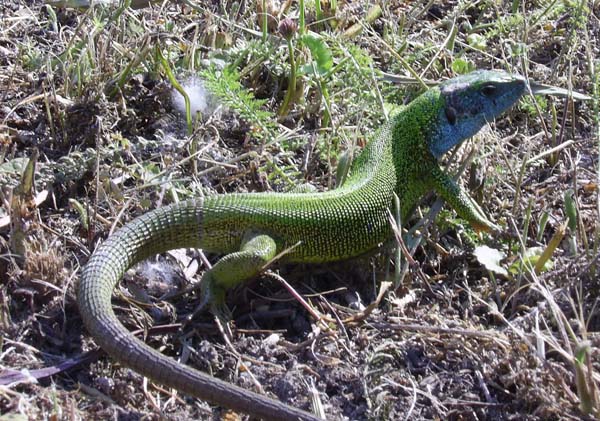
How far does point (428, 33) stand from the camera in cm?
636

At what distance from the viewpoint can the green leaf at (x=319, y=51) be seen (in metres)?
5.34

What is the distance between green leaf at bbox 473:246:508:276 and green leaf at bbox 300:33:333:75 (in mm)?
1561

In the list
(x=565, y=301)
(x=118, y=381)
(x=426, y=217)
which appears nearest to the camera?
(x=118, y=381)

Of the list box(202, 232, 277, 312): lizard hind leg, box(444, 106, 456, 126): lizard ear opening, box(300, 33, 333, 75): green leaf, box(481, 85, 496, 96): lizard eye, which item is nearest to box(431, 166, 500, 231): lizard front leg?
box(444, 106, 456, 126): lizard ear opening

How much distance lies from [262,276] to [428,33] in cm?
268

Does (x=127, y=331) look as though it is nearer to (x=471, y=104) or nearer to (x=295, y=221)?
(x=295, y=221)

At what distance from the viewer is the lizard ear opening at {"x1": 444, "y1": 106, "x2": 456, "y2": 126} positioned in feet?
16.6

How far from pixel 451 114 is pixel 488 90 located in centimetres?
25

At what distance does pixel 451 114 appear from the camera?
5.07 meters

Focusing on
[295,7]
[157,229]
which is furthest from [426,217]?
[295,7]

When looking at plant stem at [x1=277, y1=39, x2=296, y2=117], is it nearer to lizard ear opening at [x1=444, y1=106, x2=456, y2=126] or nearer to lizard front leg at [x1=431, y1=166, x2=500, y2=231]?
lizard ear opening at [x1=444, y1=106, x2=456, y2=126]

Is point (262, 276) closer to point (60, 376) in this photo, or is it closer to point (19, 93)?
point (60, 376)

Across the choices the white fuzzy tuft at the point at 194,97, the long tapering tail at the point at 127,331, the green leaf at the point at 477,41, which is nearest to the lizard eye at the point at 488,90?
the green leaf at the point at 477,41

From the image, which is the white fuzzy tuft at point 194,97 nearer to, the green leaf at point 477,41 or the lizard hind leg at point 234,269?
the lizard hind leg at point 234,269
